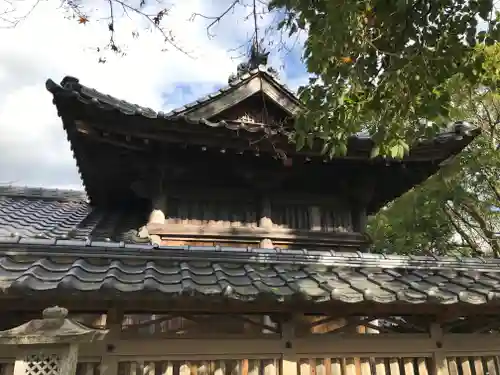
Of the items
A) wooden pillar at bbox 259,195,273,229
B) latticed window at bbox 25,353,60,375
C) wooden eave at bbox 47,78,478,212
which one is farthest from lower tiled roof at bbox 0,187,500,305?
wooden pillar at bbox 259,195,273,229

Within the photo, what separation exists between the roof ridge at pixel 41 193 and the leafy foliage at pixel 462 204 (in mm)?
9106

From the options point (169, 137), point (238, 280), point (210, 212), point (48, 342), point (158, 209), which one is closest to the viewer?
point (48, 342)

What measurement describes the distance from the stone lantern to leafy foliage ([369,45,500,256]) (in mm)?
9636

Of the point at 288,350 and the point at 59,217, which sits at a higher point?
the point at 59,217

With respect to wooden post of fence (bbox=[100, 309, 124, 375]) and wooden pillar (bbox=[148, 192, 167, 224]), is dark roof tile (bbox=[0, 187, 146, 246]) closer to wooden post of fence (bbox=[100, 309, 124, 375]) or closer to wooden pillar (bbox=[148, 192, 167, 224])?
wooden pillar (bbox=[148, 192, 167, 224])

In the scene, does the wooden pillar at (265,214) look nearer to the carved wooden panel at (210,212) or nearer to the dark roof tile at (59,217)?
the carved wooden panel at (210,212)

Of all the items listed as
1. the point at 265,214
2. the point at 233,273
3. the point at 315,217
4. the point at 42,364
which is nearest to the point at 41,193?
the point at 265,214

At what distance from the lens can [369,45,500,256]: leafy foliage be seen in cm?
1218

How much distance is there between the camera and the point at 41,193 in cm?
1027

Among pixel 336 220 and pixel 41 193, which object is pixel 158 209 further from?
pixel 41 193

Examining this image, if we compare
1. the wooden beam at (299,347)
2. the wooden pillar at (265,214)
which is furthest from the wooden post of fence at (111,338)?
the wooden pillar at (265,214)

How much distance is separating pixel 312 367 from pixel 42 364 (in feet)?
8.06

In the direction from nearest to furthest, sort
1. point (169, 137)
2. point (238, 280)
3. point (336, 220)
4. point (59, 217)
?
1. point (238, 280)
2. point (169, 137)
3. point (336, 220)
4. point (59, 217)

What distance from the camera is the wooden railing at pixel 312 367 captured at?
3.98m
